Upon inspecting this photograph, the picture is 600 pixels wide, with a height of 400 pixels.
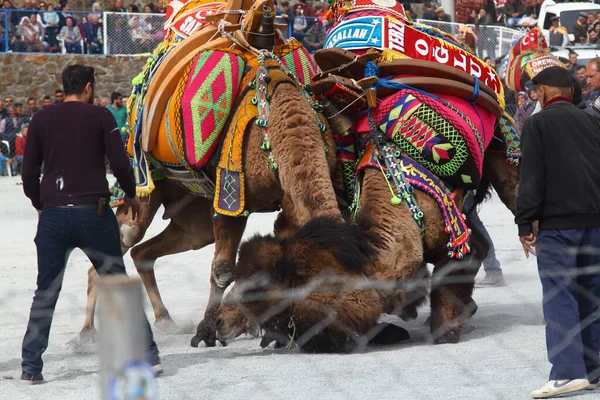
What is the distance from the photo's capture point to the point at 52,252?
542 centimetres

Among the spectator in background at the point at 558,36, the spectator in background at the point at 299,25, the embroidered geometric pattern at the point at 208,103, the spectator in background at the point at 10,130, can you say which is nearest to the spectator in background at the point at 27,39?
the spectator in background at the point at 10,130

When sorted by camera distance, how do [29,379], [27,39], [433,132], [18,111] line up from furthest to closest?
[27,39]
[18,111]
[433,132]
[29,379]

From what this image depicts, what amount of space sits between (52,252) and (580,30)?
58.1 feet

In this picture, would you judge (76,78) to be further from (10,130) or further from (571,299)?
(10,130)

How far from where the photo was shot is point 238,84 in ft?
21.7

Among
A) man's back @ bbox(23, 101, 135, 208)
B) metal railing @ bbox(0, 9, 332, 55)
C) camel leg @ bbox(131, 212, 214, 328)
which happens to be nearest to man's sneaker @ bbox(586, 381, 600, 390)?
man's back @ bbox(23, 101, 135, 208)

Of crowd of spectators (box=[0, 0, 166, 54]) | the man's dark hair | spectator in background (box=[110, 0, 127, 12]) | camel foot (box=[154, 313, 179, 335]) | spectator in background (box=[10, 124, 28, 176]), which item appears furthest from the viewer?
spectator in background (box=[110, 0, 127, 12])

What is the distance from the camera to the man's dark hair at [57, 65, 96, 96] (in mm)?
5520

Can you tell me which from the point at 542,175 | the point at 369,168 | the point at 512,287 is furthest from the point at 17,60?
the point at 542,175

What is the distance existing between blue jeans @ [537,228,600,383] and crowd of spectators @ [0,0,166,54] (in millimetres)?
17527

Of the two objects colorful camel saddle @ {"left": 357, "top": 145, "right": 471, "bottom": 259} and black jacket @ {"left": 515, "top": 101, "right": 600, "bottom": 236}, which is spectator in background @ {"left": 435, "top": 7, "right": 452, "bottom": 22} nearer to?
colorful camel saddle @ {"left": 357, "top": 145, "right": 471, "bottom": 259}

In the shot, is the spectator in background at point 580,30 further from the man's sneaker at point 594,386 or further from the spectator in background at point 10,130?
the man's sneaker at point 594,386

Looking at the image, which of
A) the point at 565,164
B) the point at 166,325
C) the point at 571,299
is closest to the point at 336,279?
the point at 571,299

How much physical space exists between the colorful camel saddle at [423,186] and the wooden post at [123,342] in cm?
356
